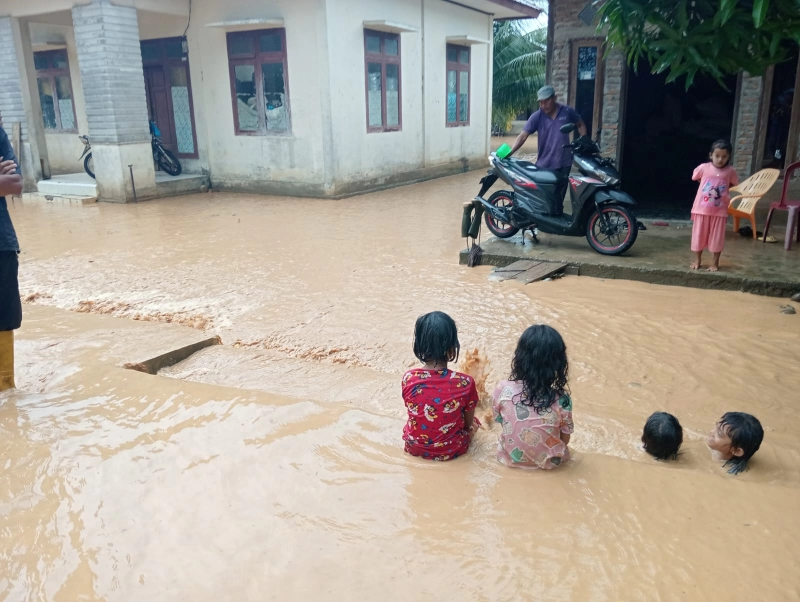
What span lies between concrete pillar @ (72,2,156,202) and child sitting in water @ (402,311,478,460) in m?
10.5

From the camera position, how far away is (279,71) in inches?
474

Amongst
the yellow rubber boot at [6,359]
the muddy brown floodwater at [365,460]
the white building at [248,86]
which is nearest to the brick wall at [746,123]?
the muddy brown floodwater at [365,460]

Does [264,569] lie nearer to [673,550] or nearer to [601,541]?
[601,541]

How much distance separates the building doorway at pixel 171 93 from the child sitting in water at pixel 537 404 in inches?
482

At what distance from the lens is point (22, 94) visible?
1273cm

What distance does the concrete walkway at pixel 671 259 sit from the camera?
18.6 ft

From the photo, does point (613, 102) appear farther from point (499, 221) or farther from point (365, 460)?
point (365, 460)

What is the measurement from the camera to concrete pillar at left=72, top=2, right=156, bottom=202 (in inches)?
445

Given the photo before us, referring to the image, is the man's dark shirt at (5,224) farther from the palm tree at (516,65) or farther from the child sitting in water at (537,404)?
the palm tree at (516,65)

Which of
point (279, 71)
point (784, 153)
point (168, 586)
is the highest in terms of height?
point (279, 71)

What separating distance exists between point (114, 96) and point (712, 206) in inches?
394

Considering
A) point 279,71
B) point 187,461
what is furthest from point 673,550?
point 279,71

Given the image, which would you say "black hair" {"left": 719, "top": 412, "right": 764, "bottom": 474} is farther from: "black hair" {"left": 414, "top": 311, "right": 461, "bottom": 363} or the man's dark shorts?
the man's dark shorts

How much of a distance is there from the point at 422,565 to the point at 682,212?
7.93 meters
